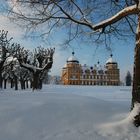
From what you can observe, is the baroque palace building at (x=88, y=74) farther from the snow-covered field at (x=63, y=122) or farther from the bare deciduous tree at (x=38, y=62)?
the snow-covered field at (x=63, y=122)

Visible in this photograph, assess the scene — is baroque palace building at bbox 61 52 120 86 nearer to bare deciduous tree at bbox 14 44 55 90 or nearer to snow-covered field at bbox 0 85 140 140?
bare deciduous tree at bbox 14 44 55 90

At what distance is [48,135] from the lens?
8.88 metres

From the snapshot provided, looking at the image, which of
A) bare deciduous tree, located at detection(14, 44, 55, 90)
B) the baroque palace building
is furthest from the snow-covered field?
the baroque palace building

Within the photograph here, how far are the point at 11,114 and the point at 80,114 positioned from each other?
214 centimetres

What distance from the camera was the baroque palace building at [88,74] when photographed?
167000 mm

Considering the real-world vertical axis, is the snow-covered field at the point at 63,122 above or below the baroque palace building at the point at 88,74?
below

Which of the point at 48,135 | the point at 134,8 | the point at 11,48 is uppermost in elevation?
the point at 11,48

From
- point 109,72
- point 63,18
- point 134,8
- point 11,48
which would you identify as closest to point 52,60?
point 11,48

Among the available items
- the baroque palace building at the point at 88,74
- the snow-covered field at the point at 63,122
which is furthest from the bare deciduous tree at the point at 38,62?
the baroque palace building at the point at 88,74

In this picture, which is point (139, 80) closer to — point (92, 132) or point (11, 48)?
point (92, 132)

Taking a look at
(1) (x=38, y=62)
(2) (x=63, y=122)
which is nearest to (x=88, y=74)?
(1) (x=38, y=62)

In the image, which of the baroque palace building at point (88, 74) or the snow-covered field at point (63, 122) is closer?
the snow-covered field at point (63, 122)

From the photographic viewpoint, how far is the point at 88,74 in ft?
565

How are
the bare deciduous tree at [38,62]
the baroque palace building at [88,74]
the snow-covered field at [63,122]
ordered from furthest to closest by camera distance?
the baroque palace building at [88,74] < the bare deciduous tree at [38,62] < the snow-covered field at [63,122]
